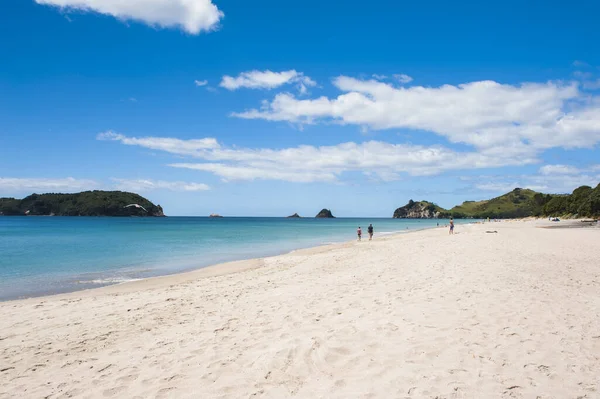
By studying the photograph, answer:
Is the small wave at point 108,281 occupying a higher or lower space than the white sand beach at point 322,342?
lower

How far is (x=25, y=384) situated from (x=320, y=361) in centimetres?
551

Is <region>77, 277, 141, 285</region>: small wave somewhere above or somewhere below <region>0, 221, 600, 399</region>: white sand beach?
below

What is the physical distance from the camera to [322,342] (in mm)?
7426

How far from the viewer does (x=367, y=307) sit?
9.91 m

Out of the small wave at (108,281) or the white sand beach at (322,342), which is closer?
the white sand beach at (322,342)

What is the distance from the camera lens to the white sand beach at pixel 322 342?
577 cm

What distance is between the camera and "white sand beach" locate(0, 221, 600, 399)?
5773mm

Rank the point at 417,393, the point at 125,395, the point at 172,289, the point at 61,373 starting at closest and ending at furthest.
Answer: the point at 417,393 < the point at 125,395 < the point at 61,373 < the point at 172,289

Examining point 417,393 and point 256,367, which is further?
point 256,367

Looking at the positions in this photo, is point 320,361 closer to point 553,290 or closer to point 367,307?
point 367,307

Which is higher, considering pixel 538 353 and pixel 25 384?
pixel 538 353

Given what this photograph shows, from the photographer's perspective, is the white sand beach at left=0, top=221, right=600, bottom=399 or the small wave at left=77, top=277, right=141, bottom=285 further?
the small wave at left=77, top=277, right=141, bottom=285

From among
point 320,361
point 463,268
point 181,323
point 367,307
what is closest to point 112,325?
point 181,323

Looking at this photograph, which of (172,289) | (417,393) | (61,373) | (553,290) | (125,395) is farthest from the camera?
(172,289)
